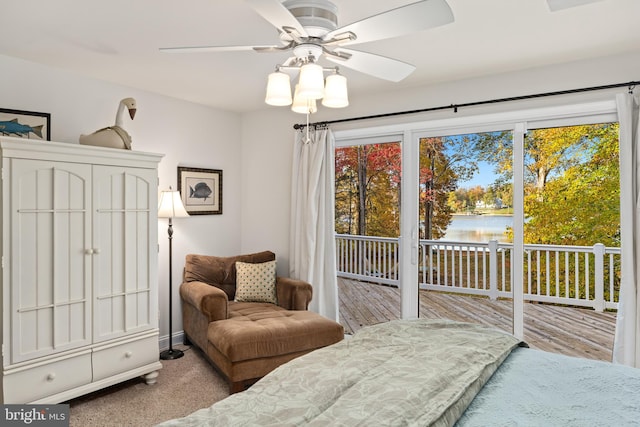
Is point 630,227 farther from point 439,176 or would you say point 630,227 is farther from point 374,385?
point 374,385

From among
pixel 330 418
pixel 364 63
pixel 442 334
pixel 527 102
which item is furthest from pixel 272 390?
pixel 527 102

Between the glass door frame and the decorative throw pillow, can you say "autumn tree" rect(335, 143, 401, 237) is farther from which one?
the decorative throw pillow

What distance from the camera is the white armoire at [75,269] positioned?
95.8 inches

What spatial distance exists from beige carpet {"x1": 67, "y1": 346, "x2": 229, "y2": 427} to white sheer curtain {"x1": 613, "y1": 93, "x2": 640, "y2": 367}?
9.05 feet

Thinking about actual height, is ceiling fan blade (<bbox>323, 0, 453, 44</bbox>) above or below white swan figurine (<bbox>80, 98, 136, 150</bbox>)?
above

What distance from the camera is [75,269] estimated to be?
8.86 ft

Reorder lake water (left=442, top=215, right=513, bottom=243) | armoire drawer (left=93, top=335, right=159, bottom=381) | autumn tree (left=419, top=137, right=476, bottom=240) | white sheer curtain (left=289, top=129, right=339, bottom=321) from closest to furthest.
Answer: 1. armoire drawer (left=93, top=335, right=159, bottom=381)
2. lake water (left=442, top=215, right=513, bottom=243)
3. autumn tree (left=419, top=137, right=476, bottom=240)
4. white sheer curtain (left=289, top=129, right=339, bottom=321)

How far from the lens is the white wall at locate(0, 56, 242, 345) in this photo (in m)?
3.00

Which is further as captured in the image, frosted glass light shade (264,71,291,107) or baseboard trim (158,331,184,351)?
baseboard trim (158,331,184,351)

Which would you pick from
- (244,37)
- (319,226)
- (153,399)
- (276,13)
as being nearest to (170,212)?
(319,226)

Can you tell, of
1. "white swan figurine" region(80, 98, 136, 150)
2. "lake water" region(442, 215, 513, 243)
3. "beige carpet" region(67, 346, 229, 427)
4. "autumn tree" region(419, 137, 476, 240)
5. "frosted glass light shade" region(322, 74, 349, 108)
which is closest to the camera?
"frosted glass light shade" region(322, 74, 349, 108)

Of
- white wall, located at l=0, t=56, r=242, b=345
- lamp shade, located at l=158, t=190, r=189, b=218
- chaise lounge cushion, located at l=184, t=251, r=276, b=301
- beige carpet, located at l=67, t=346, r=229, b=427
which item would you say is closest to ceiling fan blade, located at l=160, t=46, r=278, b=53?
white wall, located at l=0, t=56, r=242, b=345

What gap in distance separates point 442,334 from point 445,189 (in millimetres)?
1865

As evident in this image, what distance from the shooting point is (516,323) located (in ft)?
10.6
